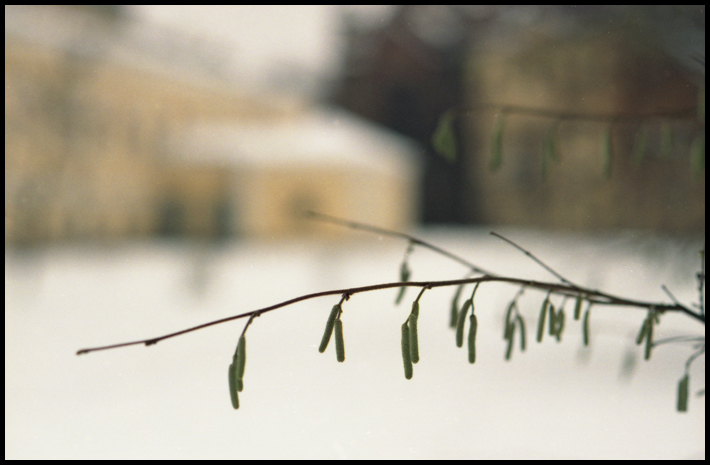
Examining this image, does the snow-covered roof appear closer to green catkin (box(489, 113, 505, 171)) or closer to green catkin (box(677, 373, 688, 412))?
green catkin (box(489, 113, 505, 171))

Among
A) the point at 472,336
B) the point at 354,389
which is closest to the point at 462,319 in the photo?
the point at 472,336

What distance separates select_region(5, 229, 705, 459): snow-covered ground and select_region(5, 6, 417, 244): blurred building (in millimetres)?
789

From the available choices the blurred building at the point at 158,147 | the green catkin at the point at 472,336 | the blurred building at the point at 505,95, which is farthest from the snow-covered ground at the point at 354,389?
the blurred building at the point at 505,95

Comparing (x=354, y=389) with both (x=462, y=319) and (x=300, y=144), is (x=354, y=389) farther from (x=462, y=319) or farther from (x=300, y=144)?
(x=300, y=144)

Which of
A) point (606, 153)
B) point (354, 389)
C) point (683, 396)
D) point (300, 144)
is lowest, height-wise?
point (354, 389)

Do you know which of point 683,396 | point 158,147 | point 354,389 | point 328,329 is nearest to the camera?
point 328,329

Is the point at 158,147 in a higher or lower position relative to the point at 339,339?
higher

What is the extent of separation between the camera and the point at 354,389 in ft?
4.03

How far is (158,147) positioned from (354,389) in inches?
161

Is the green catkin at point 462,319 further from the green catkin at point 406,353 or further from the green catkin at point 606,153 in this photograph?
the green catkin at point 606,153

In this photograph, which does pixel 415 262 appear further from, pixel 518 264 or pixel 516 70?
pixel 516 70

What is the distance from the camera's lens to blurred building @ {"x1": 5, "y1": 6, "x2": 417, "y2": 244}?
2.90m

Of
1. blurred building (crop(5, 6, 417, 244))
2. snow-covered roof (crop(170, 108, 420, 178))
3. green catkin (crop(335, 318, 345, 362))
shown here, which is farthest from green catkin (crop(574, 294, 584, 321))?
snow-covered roof (crop(170, 108, 420, 178))

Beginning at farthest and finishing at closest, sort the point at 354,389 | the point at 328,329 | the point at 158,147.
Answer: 1. the point at 158,147
2. the point at 354,389
3. the point at 328,329
